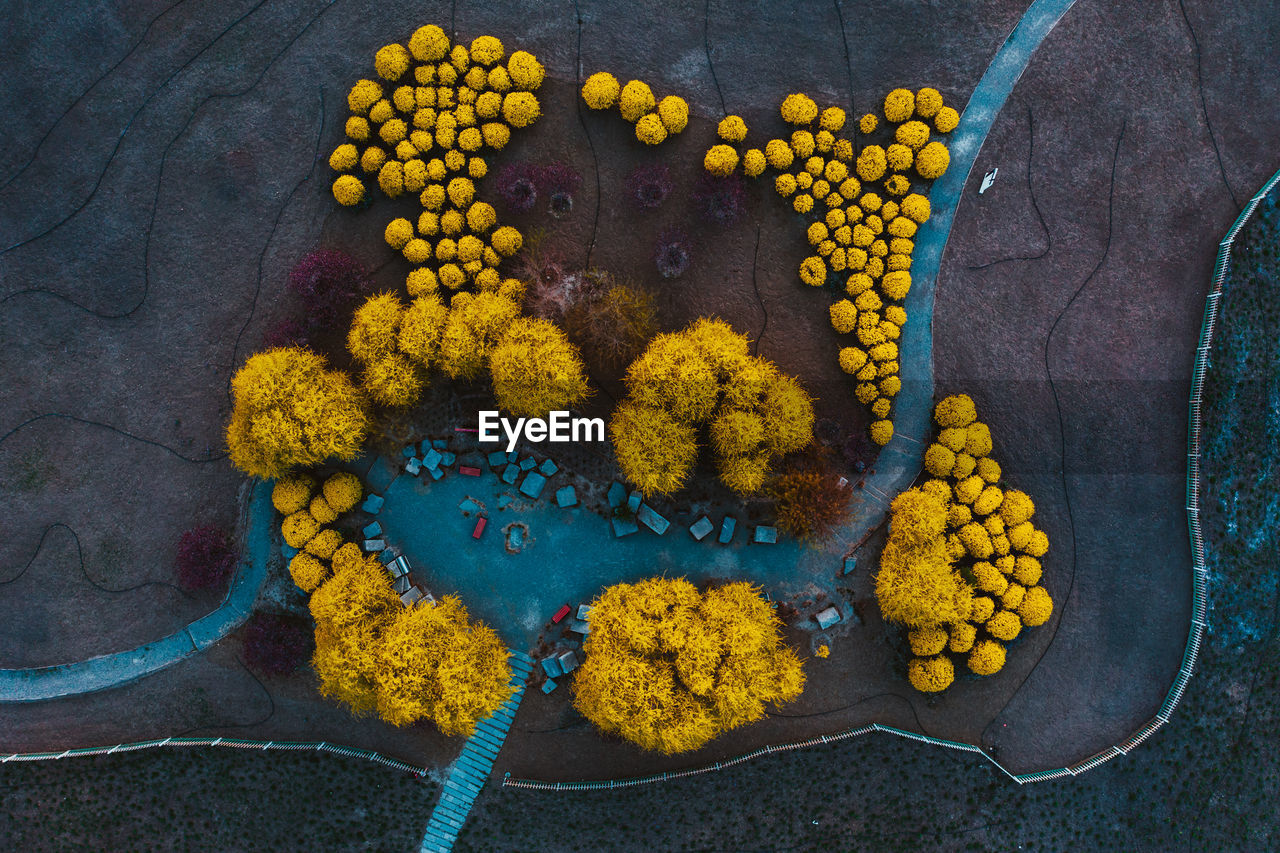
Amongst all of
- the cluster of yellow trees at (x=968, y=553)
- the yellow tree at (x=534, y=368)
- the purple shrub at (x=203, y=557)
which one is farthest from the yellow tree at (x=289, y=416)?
the cluster of yellow trees at (x=968, y=553)

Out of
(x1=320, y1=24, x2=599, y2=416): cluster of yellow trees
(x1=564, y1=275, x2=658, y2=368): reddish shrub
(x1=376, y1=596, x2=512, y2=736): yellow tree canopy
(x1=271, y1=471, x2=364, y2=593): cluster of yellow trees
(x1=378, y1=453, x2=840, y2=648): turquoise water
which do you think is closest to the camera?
(x1=376, y1=596, x2=512, y2=736): yellow tree canopy

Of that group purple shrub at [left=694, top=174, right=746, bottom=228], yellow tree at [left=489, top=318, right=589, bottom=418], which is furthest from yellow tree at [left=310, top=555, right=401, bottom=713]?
purple shrub at [left=694, top=174, right=746, bottom=228]

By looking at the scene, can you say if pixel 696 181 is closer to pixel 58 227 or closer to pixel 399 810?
pixel 58 227

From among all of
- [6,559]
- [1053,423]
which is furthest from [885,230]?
[6,559]

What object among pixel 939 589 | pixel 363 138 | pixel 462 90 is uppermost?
pixel 462 90

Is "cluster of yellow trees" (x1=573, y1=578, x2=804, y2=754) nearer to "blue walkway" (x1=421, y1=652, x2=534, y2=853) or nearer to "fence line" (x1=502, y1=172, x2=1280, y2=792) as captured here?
"blue walkway" (x1=421, y1=652, x2=534, y2=853)

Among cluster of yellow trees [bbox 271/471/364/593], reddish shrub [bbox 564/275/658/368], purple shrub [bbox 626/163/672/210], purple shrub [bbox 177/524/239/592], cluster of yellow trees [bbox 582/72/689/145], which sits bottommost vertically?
purple shrub [bbox 177/524/239/592]

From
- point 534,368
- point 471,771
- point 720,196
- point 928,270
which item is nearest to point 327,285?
point 534,368
